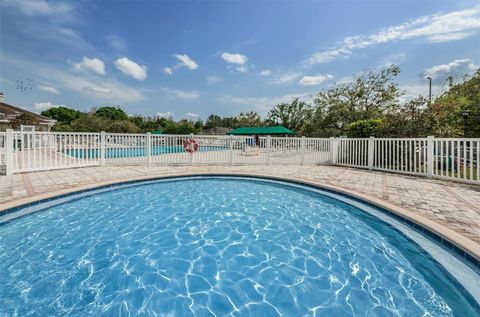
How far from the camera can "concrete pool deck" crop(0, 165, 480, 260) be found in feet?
10.0

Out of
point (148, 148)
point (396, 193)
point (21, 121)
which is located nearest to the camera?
point (396, 193)

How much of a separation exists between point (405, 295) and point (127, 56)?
19823 mm

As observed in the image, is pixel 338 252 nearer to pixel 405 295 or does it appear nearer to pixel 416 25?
pixel 405 295

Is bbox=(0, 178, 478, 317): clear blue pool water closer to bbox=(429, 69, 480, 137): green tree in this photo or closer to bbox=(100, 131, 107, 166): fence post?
bbox=(100, 131, 107, 166): fence post

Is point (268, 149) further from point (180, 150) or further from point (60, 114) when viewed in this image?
point (60, 114)

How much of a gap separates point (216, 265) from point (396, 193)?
4440 mm

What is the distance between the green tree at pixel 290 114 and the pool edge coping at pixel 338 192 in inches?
1286

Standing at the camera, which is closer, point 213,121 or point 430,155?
point 430,155

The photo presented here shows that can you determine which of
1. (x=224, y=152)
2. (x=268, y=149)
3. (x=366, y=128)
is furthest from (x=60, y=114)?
(x=366, y=128)

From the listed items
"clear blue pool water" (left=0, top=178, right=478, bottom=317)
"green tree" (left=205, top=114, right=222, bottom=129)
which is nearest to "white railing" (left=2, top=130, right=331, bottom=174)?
"clear blue pool water" (left=0, top=178, right=478, bottom=317)

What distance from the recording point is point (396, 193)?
4.94m

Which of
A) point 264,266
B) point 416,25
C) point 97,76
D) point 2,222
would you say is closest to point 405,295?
point 264,266

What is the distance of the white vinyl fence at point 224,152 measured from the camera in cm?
789

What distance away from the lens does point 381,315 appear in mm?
1861
